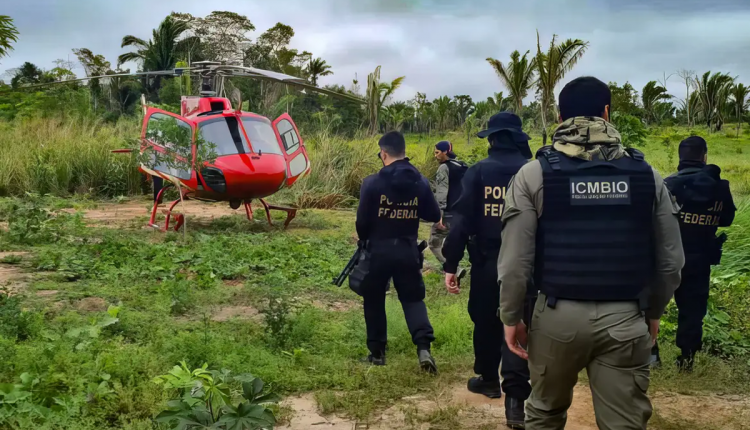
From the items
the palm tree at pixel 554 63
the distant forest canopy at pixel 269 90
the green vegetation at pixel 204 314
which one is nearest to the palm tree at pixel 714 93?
the distant forest canopy at pixel 269 90

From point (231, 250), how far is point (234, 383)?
4.86m

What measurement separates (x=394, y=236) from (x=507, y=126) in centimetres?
114

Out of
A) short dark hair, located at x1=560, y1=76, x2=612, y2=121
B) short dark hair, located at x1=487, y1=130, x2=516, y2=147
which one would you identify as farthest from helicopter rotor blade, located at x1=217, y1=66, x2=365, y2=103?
short dark hair, located at x1=560, y1=76, x2=612, y2=121

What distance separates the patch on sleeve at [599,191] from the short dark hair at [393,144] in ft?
7.79

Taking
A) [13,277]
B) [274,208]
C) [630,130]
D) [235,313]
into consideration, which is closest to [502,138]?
[235,313]

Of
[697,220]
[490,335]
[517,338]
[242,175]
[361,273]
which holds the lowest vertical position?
[490,335]

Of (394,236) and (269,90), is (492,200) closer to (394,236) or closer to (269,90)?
(394,236)

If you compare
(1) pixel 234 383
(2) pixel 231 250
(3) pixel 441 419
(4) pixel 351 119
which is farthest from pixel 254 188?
(4) pixel 351 119

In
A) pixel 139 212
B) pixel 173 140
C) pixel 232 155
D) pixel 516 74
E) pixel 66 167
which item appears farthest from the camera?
pixel 516 74

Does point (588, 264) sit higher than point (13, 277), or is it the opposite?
point (588, 264)

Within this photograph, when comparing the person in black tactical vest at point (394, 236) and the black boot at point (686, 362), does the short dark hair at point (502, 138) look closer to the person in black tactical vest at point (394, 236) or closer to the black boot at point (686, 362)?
the person in black tactical vest at point (394, 236)

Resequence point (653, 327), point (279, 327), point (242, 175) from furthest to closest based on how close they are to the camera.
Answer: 1. point (242, 175)
2. point (279, 327)
3. point (653, 327)

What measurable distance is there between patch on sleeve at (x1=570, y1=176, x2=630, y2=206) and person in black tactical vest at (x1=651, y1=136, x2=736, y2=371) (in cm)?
247

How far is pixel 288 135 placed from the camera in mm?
11234
